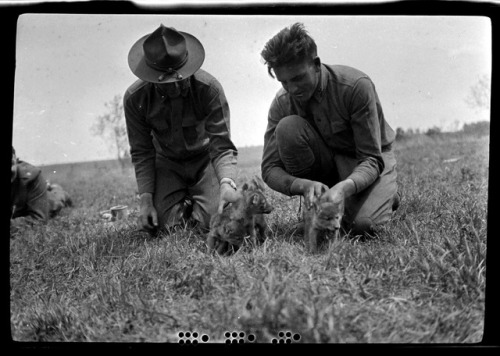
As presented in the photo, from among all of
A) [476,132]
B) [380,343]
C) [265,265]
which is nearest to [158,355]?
[265,265]

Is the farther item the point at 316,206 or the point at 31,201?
the point at 31,201

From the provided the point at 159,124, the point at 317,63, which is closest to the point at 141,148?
the point at 159,124

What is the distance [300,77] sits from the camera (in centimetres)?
343

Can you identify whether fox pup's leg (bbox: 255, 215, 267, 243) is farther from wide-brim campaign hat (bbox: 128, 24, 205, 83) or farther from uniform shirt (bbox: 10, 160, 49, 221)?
uniform shirt (bbox: 10, 160, 49, 221)

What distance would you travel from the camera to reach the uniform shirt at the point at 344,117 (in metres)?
3.63

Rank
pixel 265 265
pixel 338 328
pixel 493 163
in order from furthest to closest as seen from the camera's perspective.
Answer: pixel 265 265
pixel 493 163
pixel 338 328

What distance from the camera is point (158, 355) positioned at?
105 inches

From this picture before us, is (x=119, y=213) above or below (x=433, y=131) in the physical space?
below

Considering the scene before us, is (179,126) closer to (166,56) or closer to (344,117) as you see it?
(166,56)

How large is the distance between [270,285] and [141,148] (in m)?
2.23

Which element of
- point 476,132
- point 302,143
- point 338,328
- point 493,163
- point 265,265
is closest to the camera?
point 338,328

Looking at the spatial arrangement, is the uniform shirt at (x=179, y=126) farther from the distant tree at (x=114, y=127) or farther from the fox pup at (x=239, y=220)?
the fox pup at (x=239, y=220)

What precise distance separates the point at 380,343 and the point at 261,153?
1.89 meters

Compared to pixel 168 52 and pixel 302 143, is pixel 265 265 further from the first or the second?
pixel 168 52
